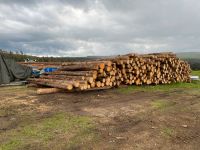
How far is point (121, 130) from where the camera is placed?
20.5 ft

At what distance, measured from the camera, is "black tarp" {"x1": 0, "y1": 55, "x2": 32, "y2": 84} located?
1528cm

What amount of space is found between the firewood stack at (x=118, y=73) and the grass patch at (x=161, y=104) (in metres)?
3.15

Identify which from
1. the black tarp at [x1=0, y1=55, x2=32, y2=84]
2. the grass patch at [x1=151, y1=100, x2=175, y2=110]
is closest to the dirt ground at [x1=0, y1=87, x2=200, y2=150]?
the grass patch at [x1=151, y1=100, x2=175, y2=110]

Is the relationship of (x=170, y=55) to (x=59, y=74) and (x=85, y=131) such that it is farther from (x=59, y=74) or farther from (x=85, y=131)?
(x=85, y=131)

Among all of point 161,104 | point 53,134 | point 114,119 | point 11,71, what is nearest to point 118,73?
point 161,104

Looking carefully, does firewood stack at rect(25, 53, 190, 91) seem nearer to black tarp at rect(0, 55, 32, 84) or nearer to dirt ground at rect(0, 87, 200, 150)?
dirt ground at rect(0, 87, 200, 150)

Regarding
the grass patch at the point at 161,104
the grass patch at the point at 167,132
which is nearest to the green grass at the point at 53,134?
the grass patch at the point at 167,132

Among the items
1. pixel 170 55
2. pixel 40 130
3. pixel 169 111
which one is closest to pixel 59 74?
pixel 170 55

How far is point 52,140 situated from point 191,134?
2.91 m

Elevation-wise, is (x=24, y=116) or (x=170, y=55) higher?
(x=170, y=55)

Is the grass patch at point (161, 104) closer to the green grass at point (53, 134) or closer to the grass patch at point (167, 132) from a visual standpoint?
the grass patch at point (167, 132)

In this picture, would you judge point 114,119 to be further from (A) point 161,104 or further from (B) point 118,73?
(B) point 118,73

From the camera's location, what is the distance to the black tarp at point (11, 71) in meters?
15.3

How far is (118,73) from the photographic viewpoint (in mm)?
13078
